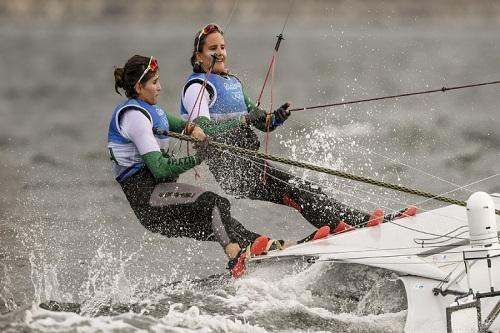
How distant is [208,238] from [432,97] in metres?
14.2

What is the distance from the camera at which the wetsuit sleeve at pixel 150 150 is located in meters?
8.20

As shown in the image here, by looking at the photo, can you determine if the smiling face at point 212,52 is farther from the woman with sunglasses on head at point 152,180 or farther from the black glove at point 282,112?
the woman with sunglasses on head at point 152,180

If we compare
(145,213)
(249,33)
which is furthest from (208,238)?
(249,33)

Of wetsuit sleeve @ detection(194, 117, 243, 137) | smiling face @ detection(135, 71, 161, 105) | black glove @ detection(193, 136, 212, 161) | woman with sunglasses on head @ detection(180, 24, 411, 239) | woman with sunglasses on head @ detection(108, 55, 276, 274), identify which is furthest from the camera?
woman with sunglasses on head @ detection(180, 24, 411, 239)

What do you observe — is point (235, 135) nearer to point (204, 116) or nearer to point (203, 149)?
point (204, 116)

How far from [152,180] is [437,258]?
1862 millimetres

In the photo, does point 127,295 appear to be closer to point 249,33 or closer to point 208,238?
point 208,238

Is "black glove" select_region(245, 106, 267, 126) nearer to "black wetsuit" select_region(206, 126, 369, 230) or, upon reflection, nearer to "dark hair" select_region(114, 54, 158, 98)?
"black wetsuit" select_region(206, 126, 369, 230)

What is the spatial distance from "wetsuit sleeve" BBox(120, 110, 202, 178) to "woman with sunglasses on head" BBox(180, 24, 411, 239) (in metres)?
0.61

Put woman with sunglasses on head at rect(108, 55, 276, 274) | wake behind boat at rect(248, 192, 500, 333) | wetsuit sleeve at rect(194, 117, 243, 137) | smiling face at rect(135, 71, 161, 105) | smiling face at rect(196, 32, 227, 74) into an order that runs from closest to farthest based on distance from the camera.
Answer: wake behind boat at rect(248, 192, 500, 333) → woman with sunglasses on head at rect(108, 55, 276, 274) → smiling face at rect(135, 71, 161, 105) → wetsuit sleeve at rect(194, 117, 243, 137) → smiling face at rect(196, 32, 227, 74)

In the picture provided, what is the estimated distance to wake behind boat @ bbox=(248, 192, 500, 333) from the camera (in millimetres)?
7277

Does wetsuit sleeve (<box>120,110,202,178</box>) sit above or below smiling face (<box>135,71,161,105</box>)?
below

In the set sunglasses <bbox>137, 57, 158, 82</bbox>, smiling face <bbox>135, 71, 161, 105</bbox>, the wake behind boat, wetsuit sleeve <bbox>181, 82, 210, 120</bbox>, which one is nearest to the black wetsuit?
wetsuit sleeve <bbox>181, 82, 210, 120</bbox>

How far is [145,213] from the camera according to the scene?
8461 mm
